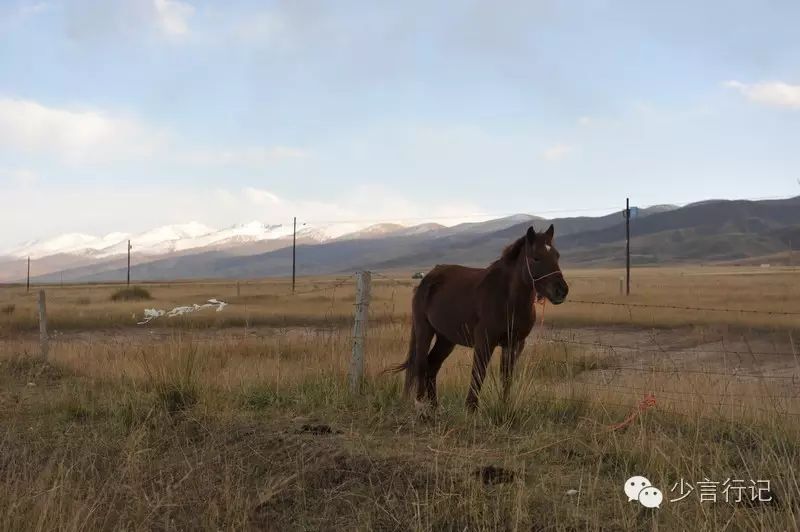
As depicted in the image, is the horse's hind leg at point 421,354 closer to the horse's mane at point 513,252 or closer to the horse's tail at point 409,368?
the horse's tail at point 409,368

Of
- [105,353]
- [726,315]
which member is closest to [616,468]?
[105,353]

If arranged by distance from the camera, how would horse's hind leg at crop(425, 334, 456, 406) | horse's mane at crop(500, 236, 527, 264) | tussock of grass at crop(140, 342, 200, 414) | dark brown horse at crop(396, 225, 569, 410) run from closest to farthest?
dark brown horse at crop(396, 225, 569, 410) < horse's mane at crop(500, 236, 527, 264) < tussock of grass at crop(140, 342, 200, 414) < horse's hind leg at crop(425, 334, 456, 406)

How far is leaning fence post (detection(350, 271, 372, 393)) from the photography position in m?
6.76

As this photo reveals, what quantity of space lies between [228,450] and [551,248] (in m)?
3.17

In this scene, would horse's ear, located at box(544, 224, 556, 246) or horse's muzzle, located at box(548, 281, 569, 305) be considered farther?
horse's ear, located at box(544, 224, 556, 246)

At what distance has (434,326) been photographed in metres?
6.53

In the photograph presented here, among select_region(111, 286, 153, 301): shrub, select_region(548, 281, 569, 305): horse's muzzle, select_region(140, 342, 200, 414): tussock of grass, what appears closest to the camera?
select_region(548, 281, 569, 305): horse's muzzle

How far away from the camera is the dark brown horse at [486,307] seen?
5.45 m

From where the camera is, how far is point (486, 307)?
5.73 meters

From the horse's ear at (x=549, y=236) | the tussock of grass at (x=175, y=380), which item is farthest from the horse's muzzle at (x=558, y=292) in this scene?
the tussock of grass at (x=175, y=380)

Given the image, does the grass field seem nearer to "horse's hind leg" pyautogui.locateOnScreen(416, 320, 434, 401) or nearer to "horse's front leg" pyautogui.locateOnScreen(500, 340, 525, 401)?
"horse's front leg" pyautogui.locateOnScreen(500, 340, 525, 401)

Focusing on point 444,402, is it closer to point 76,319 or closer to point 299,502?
point 299,502

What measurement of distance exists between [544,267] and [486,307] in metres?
0.69

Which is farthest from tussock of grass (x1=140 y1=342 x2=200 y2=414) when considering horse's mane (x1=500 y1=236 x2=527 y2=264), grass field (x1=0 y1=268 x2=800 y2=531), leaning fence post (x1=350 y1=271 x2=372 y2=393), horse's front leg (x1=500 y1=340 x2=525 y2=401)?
horse's mane (x1=500 y1=236 x2=527 y2=264)
